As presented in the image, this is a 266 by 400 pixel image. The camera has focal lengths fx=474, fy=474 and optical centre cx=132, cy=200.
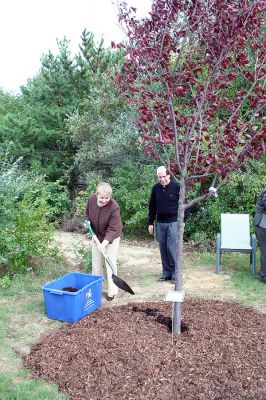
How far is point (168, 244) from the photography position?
21.0 feet

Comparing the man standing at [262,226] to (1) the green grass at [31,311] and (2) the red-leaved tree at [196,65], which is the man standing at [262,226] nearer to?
(1) the green grass at [31,311]

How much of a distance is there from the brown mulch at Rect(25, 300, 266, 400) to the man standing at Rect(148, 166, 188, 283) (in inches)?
61.3

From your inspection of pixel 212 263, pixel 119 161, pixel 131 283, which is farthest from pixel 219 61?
pixel 119 161

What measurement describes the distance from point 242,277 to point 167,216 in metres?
1.44

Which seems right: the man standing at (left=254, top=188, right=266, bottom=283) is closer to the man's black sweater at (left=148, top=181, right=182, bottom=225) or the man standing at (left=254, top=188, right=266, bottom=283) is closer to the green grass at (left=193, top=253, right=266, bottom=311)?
the green grass at (left=193, top=253, right=266, bottom=311)

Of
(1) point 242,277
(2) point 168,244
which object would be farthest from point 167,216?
(1) point 242,277

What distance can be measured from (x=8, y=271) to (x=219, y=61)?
4.11m

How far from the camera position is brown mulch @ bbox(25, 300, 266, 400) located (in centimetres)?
338

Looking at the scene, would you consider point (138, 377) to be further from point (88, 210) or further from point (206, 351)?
point (88, 210)

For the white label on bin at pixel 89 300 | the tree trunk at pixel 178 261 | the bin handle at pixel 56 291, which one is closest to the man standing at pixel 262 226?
the tree trunk at pixel 178 261

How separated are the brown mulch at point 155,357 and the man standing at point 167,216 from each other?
1558 millimetres

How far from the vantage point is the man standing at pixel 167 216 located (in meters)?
6.28

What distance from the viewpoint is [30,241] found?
639 cm

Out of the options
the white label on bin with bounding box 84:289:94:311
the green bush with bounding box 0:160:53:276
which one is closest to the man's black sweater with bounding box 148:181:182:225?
the green bush with bounding box 0:160:53:276
